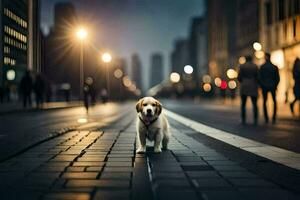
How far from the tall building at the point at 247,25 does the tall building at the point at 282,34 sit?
1131 cm

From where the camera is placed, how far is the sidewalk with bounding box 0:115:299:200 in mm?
4699

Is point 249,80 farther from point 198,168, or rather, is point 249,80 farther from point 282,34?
point 282,34

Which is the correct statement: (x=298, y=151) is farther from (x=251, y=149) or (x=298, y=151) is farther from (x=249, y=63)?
(x=249, y=63)

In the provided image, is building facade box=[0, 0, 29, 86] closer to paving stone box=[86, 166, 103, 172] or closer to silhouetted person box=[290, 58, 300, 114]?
paving stone box=[86, 166, 103, 172]

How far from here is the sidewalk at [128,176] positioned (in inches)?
185

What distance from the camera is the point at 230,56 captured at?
380 feet

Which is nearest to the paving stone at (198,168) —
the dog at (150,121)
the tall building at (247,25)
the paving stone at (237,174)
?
the paving stone at (237,174)

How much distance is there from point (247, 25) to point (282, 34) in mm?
27243

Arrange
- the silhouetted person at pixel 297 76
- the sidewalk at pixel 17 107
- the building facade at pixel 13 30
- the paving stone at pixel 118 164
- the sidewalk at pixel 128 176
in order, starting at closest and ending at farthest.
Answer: the sidewalk at pixel 128 176 → the paving stone at pixel 118 164 → the building facade at pixel 13 30 → the silhouetted person at pixel 297 76 → the sidewalk at pixel 17 107

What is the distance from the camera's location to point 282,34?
59.8 m

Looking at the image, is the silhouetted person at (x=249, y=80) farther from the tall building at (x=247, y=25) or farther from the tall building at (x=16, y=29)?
the tall building at (x=247, y=25)

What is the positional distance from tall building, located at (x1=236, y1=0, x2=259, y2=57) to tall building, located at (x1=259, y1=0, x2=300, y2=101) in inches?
445

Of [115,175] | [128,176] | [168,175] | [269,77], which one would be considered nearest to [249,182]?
[168,175]

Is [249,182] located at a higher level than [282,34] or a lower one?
lower
